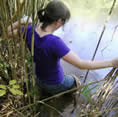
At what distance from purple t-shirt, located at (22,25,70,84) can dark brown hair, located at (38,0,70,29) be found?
9 centimetres

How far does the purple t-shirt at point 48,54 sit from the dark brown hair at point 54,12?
95mm

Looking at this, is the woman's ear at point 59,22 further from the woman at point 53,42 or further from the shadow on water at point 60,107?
the shadow on water at point 60,107

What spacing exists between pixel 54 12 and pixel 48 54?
26 cm

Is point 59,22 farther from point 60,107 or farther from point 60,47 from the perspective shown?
point 60,107

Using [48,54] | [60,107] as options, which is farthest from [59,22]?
[60,107]

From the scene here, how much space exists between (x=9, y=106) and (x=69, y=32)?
1518 mm

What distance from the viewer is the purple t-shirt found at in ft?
2.91

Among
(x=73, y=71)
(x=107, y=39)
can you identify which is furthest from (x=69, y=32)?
(x=73, y=71)

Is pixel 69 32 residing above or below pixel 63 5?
below

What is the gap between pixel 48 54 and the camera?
96 centimetres

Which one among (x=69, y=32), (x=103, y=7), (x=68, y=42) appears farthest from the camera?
(x=103, y=7)

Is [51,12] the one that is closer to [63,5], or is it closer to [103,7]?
[63,5]

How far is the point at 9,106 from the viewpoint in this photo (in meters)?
1.12

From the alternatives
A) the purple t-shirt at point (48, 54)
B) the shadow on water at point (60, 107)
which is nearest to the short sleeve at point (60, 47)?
the purple t-shirt at point (48, 54)
